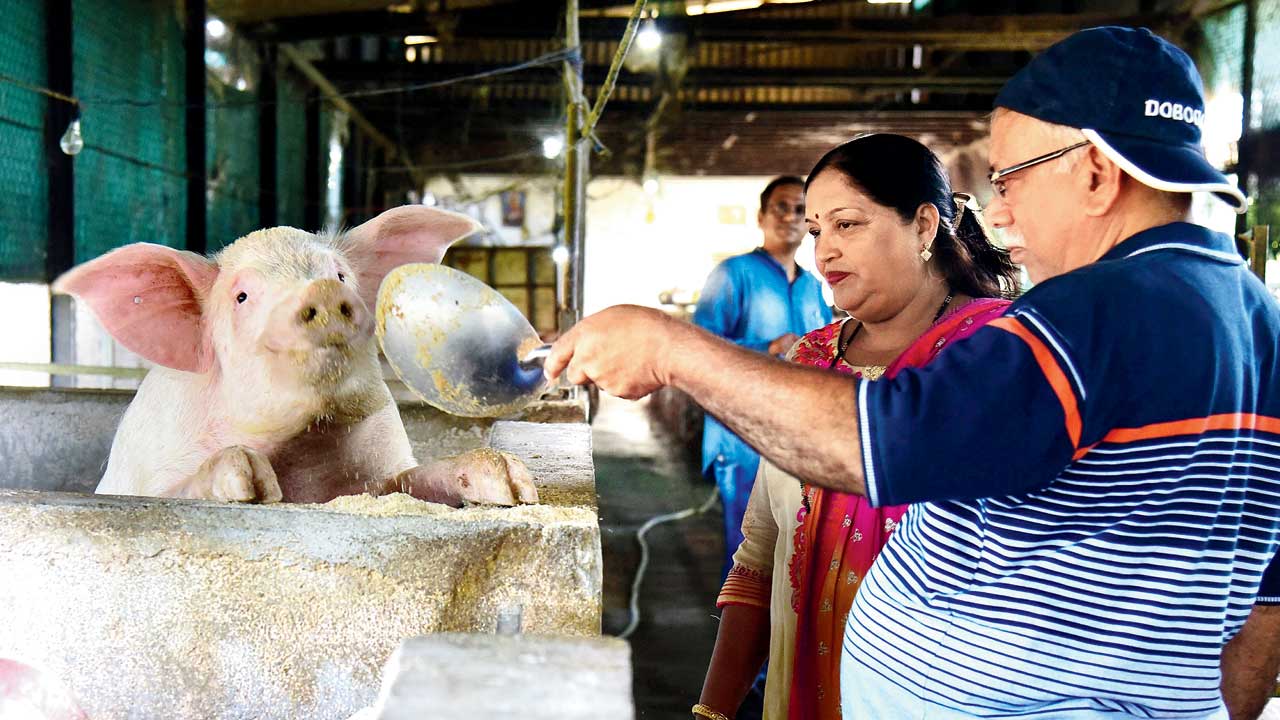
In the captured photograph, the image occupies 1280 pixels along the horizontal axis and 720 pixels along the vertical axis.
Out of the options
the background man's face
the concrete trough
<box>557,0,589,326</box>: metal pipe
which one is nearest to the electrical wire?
<box>557,0,589,326</box>: metal pipe

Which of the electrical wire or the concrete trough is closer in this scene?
the concrete trough

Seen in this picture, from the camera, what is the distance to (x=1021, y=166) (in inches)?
46.3

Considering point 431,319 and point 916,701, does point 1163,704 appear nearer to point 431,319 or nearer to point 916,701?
point 916,701

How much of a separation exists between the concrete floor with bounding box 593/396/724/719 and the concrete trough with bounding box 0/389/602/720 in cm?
230

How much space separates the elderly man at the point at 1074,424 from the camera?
961 millimetres

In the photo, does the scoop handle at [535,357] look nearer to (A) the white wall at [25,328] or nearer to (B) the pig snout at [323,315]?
(B) the pig snout at [323,315]

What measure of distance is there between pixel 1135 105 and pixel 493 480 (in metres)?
1.14

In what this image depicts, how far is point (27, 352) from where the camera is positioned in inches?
249

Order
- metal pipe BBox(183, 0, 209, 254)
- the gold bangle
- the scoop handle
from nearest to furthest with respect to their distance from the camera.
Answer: the scoop handle, the gold bangle, metal pipe BBox(183, 0, 209, 254)

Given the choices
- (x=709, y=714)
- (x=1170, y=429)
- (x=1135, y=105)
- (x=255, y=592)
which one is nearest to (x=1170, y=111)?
(x=1135, y=105)

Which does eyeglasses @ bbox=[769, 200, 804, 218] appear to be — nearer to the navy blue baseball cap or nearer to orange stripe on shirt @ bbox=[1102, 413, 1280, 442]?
the navy blue baseball cap

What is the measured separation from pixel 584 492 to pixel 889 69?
35.4 ft

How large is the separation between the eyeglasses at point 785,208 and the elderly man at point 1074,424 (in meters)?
2.94

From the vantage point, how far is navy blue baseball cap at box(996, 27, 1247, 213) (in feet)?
3.51
